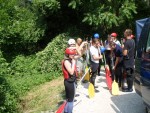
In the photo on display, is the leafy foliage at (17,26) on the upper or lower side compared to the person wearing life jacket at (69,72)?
upper

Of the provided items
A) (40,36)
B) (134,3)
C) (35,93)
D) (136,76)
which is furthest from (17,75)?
(136,76)

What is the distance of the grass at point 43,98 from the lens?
419 inches

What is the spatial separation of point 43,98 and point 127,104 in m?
4.39

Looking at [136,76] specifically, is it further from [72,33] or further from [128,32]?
[72,33]

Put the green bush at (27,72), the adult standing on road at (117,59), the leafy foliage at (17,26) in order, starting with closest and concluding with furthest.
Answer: the adult standing on road at (117,59) < the green bush at (27,72) < the leafy foliage at (17,26)

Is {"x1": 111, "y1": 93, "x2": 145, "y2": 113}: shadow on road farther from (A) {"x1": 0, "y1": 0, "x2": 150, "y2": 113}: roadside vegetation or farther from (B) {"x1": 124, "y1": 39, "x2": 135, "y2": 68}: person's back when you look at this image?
(A) {"x1": 0, "y1": 0, "x2": 150, "y2": 113}: roadside vegetation

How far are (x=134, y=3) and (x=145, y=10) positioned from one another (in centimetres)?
205

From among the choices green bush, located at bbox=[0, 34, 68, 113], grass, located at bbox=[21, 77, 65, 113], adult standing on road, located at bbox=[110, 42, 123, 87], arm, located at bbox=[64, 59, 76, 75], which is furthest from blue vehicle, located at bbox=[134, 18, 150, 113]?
green bush, located at bbox=[0, 34, 68, 113]

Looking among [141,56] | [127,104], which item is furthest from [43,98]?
[141,56]

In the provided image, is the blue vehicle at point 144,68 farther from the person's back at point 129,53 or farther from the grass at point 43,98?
the grass at point 43,98

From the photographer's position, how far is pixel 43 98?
1230 cm

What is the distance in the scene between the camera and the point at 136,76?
737cm

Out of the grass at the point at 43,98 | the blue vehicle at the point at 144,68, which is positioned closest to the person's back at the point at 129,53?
the blue vehicle at the point at 144,68

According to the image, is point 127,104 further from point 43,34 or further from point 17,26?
point 17,26
